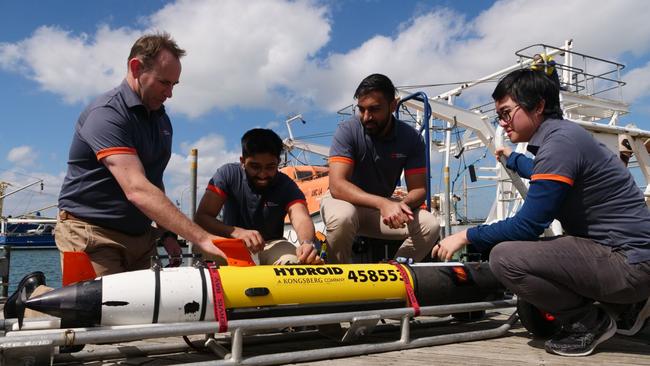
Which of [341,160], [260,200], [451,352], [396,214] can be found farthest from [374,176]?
[451,352]

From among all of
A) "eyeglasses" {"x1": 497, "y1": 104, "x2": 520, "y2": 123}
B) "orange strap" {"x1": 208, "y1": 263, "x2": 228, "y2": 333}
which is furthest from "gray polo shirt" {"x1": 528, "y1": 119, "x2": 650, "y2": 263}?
"orange strap" {"x1": 208, "y1": 263, "x2": 228, "y2": 333}

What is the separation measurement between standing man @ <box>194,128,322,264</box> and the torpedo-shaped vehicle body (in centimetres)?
66

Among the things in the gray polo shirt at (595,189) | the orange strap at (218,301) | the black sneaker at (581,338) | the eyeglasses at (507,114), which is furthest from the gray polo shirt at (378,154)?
the black sneaker at (581,338)

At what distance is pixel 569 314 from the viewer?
2881mm

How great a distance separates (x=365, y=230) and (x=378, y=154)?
65 centimetres

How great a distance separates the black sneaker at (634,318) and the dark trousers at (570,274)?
212mm

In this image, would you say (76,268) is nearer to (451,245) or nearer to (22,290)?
(22,290)

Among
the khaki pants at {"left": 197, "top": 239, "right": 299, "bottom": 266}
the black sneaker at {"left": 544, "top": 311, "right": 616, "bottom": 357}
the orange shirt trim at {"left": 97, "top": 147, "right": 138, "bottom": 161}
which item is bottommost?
the black sneaker at {"left": 544, "top": 311, "right": 616, "bottom": 357}

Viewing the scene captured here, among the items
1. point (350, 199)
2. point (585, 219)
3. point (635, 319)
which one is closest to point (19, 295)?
point (350, 199)

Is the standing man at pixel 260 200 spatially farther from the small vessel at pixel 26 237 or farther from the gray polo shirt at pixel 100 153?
the small vessel at pixel 26 237

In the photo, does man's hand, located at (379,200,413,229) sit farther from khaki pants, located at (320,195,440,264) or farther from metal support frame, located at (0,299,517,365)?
metal support frame, located at (0,299,517,365)

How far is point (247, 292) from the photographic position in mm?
2752

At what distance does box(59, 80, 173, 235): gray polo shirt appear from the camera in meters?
2.96

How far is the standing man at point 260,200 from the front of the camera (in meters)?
3.73
